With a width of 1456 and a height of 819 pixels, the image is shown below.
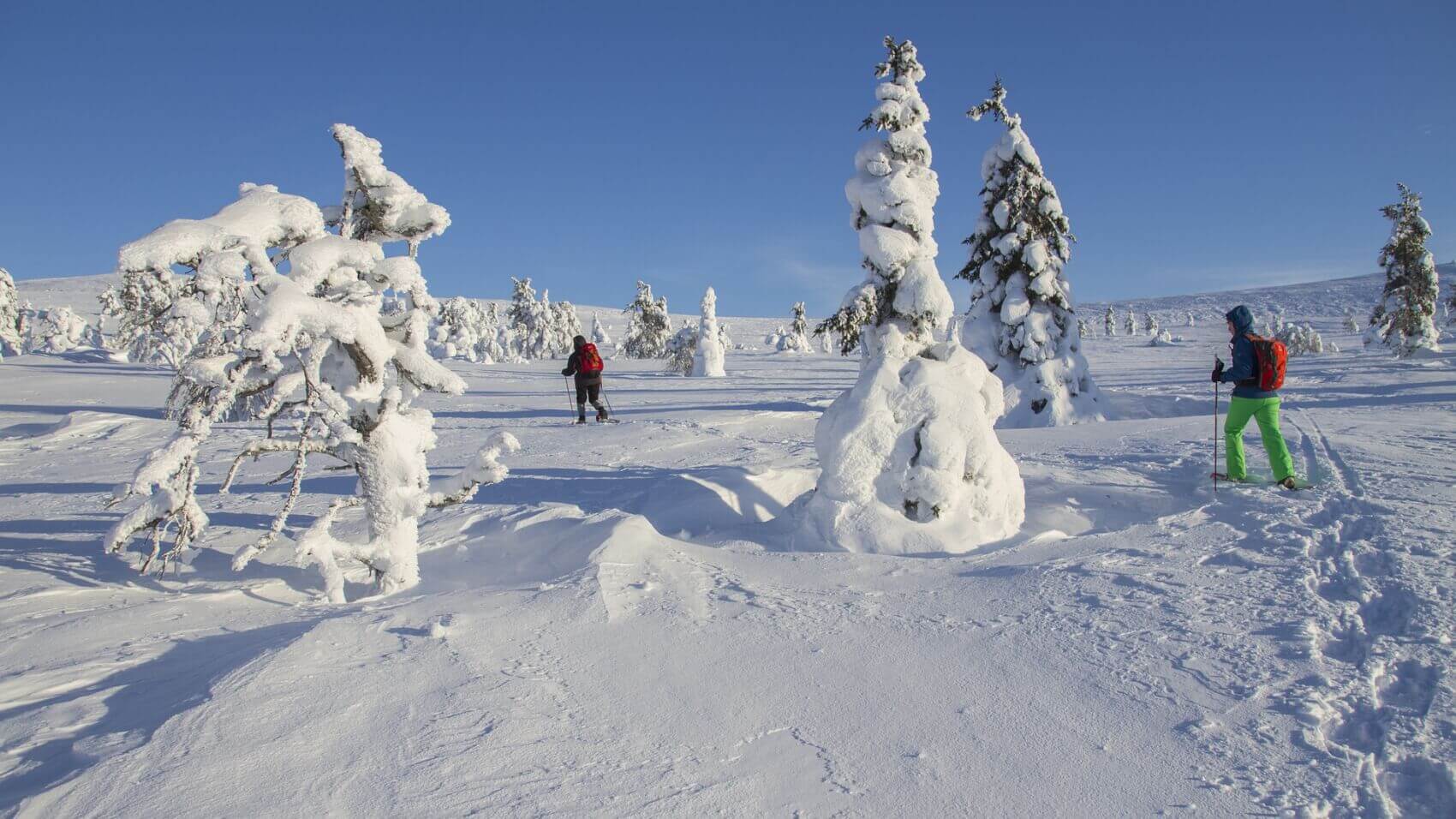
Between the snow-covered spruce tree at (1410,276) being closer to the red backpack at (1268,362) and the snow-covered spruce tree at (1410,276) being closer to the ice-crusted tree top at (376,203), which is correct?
the red backpack at (1268,362)

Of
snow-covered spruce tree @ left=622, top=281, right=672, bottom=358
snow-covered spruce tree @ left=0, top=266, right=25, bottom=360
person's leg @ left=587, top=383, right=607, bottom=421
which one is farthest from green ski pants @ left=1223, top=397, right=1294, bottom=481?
snow-covered spruce tree @ left=0, top=266, right=25, bottom=360

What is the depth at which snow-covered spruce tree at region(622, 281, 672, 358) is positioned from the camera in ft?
205

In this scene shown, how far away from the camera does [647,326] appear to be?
64.4 meters

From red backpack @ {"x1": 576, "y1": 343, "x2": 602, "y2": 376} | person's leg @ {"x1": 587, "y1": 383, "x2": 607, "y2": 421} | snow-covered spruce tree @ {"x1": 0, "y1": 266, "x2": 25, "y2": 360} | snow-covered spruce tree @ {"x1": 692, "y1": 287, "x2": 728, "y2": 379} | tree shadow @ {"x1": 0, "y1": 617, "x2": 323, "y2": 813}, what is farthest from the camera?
snow-covered spruce tree @ {"x1": 0, "y1": 266, "x2": 25, "y2": 360}

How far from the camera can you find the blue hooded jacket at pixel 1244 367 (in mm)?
A: 7570

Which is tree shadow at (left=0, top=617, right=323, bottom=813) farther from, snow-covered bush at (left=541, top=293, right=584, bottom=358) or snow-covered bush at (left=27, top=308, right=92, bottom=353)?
snow-covered bush at (left=27, top=308, right=92, bottom=353)

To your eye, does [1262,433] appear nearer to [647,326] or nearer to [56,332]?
[647,326]

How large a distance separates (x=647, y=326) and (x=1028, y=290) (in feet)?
155

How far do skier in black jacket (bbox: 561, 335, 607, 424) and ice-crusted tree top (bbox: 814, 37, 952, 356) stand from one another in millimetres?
6113

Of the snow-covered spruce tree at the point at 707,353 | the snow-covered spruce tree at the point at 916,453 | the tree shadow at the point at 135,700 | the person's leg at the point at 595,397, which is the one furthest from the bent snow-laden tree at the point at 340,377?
the snow-covered spruce tree at the point at 707,353

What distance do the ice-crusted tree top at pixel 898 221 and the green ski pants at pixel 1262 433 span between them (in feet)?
10.4

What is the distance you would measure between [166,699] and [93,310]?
165 meters

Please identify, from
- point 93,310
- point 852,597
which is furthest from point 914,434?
point 93,310

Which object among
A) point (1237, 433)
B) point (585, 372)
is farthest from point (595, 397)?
point (1237, 433)
